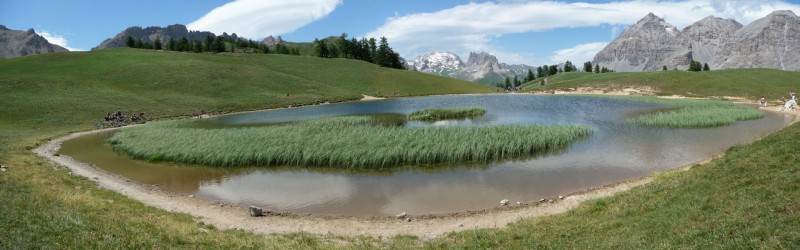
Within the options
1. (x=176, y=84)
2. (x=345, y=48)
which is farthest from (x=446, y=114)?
(x=345, y=48)

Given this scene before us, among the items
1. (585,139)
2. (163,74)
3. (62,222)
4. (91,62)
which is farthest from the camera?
(91,62)

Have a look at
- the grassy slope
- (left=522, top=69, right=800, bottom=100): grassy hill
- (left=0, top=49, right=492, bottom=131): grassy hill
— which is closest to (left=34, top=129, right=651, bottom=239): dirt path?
the grassy slope

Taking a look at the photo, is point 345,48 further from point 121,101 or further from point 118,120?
point 118,120

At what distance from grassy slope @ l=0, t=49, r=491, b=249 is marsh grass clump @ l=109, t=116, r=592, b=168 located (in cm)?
833

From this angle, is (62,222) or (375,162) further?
(375,162)

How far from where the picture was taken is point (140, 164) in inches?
1281

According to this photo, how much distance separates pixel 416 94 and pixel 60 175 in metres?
99.6

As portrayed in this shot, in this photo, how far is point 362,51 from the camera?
182m

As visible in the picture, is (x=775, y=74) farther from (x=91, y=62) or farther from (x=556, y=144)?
(x=91, y=62)

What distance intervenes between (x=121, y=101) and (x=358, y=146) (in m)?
65.7

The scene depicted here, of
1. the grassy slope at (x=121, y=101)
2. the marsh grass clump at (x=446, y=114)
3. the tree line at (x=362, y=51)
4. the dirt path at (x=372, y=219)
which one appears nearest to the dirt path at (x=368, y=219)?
the dirt path at (x=372, y=219)

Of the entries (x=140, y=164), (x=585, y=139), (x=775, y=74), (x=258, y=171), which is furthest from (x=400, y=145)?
(x=775, y=74)

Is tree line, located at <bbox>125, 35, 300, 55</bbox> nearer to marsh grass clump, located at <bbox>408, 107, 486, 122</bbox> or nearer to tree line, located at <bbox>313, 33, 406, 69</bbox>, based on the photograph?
tree line, located at <bbox>313, 33, 406, 69</bbox>

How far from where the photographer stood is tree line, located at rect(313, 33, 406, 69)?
175 m
